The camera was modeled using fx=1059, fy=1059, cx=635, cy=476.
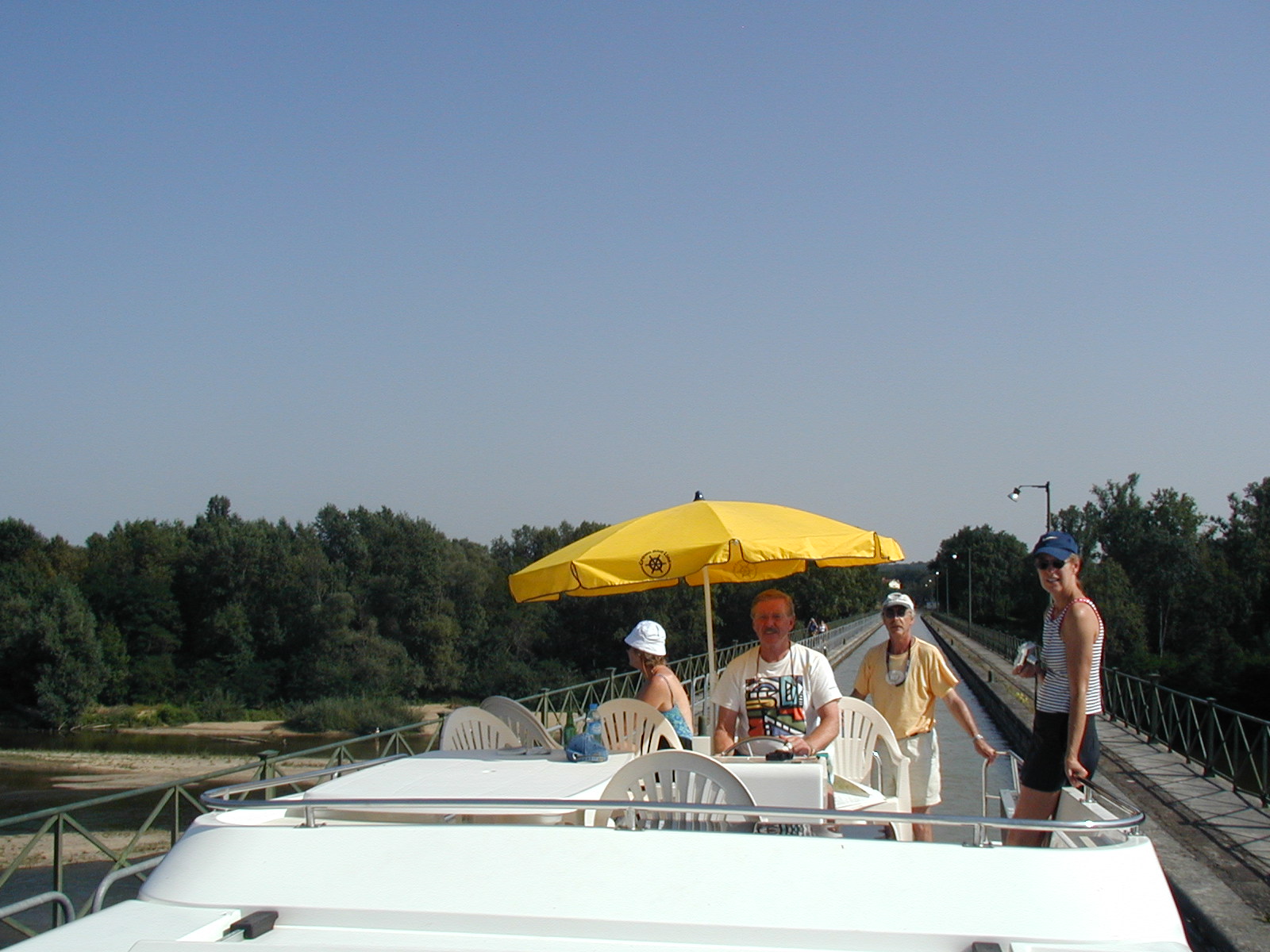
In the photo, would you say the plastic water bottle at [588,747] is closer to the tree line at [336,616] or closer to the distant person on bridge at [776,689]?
the distant person on bridge at [776,689]

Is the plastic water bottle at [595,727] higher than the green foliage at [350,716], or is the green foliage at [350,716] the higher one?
the plastic water bottle at [595,727]

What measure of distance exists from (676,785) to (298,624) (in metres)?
67.7

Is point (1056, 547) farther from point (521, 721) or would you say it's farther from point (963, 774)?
point (963, 774)

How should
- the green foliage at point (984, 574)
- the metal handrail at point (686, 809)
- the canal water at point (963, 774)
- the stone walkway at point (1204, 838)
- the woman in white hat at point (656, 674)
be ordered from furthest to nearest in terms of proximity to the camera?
the green foliage at point (984, 574), the canal water at point (963, 774), the stone walkway at point (1204, 838), the woman in white hat at point (656, 674), the metal handrail at point (686, 809)

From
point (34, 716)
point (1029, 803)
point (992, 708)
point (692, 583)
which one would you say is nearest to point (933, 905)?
point (1029, 803)

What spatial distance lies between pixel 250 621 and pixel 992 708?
55969 millimetres

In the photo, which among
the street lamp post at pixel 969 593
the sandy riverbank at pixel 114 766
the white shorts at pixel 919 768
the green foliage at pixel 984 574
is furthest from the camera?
the green foliage at pixel 984 574

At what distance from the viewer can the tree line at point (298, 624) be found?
192ft

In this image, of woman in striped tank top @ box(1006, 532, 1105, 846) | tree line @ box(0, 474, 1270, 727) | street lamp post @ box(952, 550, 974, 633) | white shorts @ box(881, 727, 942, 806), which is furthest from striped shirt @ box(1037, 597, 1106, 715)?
street lamp post @ box(952, 550, 974, 633)

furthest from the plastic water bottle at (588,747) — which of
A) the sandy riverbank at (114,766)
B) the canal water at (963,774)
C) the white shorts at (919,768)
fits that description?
the sandy riverbank at (114,766)

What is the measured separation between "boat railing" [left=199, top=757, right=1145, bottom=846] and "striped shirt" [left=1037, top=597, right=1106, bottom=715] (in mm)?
604

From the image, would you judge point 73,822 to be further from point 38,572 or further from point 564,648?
point 38,572

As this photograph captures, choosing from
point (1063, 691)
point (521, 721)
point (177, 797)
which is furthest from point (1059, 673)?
point (177, 797)

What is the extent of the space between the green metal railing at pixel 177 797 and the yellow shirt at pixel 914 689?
1909 millimetres
